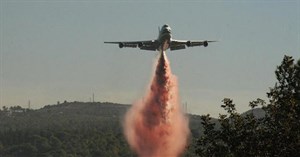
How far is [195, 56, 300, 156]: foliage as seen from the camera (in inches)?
1961

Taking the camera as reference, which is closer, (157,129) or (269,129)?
(269,129)

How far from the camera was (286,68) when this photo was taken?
53188 millimetres

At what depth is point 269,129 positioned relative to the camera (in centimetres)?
5250

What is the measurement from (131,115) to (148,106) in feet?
25.6

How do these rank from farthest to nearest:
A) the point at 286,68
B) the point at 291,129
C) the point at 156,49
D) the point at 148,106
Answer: the point at 148,106, the point at 156,49, the point at 286,68, the point at 291,129

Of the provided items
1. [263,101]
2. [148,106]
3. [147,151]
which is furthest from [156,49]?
[263,101]

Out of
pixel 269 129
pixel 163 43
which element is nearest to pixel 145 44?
pixel 163 43

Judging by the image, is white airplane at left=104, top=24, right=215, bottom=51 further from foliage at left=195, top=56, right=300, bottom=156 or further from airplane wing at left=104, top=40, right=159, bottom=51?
foliage at left=195, top=56, right=300, bottom=156

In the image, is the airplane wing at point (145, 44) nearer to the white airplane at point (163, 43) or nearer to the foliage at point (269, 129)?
the white airplane at point (163, 43)

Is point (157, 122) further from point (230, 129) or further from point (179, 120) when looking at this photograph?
point (230, 129)

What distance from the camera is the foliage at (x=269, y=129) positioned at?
49812 millimetres

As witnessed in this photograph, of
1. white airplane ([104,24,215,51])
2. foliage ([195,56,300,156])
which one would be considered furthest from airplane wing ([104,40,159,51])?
foliage ([195,56,300,156])

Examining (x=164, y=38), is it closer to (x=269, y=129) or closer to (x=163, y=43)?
(x=163, y=43)

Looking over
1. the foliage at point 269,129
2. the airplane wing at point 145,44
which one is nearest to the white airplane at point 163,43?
the airplane wing at point 145,44
